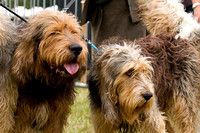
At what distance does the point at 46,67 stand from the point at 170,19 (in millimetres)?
2328

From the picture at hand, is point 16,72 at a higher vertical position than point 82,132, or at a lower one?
higher

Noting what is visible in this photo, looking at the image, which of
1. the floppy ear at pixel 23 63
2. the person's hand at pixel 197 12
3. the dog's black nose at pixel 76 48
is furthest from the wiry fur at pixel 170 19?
the floppy ear at pixel 23 63

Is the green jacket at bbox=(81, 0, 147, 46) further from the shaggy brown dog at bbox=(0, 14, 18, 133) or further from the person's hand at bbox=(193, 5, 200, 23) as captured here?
the shaggy brown dog at bbox=(0, 14, 18, 133)

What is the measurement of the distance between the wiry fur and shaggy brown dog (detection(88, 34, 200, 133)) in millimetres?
316

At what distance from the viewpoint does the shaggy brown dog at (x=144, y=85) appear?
13.0 feet

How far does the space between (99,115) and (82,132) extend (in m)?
1.75

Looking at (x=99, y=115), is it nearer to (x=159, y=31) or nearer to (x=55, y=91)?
(x=55, y=91)

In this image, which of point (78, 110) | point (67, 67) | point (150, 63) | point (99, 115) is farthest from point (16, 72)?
point (78, 110)

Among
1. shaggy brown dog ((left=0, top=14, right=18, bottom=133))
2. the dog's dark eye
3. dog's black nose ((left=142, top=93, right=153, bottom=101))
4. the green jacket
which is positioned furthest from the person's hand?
shaggy brown dog ((left=0, top=14, right=18, bottom=133))

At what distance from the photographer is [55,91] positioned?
4.07 meters

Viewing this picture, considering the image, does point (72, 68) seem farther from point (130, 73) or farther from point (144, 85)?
point (144, 85)

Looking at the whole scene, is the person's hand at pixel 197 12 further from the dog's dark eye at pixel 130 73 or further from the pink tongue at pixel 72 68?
the pink tongue at pixel 72 68

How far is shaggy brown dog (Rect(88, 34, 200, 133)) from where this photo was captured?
3.98m

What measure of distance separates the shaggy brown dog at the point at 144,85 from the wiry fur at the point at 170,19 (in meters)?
0.32
